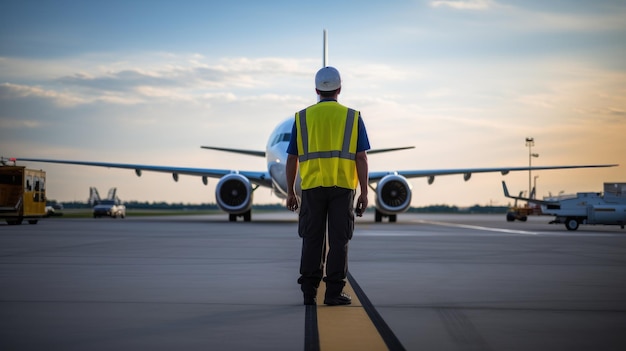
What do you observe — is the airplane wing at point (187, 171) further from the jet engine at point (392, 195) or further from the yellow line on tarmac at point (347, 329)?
the yellow line on tarmac at point (347, 329)

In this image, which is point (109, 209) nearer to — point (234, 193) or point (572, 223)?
point (234, 193)

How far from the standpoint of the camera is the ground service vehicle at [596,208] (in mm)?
23828

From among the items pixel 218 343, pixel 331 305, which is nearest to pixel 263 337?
pixel 218 343

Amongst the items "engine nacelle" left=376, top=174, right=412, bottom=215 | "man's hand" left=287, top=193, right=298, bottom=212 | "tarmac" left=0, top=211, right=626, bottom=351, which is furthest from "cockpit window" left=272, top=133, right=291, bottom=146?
"man's hand" left=287, top=193, right=298, bottom=212

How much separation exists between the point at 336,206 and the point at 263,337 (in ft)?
6.95

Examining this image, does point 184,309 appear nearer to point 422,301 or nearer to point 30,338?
point 30,338

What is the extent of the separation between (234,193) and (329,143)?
21675 millimetres

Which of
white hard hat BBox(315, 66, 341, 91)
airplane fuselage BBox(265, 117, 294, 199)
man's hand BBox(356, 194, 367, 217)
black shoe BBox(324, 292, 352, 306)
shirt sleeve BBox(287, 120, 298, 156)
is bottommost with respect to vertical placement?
black shoe BBox(324, 292, 352, 306)

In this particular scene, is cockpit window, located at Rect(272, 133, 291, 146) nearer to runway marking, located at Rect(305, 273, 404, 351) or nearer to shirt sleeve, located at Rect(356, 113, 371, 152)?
shirt sleeve, located at Rect(356, 113, 371, 152)

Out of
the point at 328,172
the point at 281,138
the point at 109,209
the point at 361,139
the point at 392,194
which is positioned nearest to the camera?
the point at 328,172

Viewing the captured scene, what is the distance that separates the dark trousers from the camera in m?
5.96

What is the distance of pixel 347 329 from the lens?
4.48 metres

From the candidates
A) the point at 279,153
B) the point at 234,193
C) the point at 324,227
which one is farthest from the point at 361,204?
the point at 234,193

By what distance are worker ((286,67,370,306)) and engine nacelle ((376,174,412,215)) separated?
71.8ft
